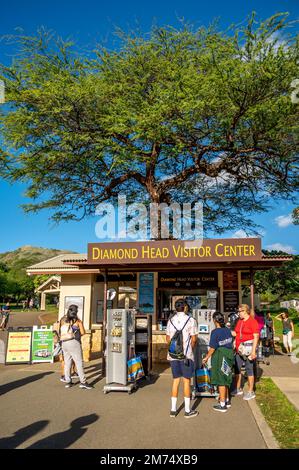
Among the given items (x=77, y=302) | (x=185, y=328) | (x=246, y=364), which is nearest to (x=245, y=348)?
(x=246, y=364)

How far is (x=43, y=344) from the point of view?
12625 mm

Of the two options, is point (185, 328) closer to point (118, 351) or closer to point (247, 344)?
point (247, 344)

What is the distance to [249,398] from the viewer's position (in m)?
7.74

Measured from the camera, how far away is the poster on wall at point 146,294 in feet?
46.9

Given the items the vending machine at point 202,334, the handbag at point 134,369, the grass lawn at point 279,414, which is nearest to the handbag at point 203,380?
the vending machine at point 202,334

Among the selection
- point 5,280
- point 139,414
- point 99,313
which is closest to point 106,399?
point 139,414

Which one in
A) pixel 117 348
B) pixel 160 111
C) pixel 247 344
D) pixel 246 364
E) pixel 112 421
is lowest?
pixel 112 421

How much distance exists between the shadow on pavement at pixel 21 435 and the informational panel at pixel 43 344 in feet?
21.6

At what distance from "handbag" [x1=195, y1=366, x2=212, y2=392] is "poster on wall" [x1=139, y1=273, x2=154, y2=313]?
20.2 feet

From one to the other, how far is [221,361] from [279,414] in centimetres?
127

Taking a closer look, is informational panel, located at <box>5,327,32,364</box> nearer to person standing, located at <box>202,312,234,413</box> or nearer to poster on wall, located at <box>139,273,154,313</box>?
poster on wall, located at <box>139,273,154,313</box>

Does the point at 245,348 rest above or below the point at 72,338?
below
